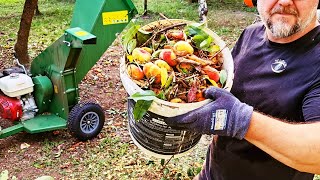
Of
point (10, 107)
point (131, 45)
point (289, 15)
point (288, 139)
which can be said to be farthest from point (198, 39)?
point (10, 107)

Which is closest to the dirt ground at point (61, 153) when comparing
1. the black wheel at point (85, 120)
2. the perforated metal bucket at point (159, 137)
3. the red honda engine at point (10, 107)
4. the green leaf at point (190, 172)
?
the black wheel at point (85, 120)

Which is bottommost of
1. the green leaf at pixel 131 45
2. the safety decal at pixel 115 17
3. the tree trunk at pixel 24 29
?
the tree trunk at pixel 24 29

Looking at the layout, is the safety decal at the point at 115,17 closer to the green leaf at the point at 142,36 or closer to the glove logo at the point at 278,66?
the green leaf at the point at 142,36

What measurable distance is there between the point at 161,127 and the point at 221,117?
0.95ft

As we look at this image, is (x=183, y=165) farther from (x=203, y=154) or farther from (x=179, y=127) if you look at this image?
(x=179, y=127)

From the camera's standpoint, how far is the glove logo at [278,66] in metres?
1.81

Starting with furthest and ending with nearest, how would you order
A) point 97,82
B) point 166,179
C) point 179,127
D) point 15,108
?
1. point 97,82
2. point 15,108
3. point 166,179
4. point 179,127

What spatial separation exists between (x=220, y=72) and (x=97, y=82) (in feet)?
13.5

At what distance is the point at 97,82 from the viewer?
18.5 ft

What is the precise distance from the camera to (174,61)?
1.69 metres

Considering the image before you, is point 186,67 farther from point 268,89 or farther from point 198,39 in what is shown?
point 268,89

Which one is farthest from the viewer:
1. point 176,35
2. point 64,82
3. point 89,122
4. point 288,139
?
point 89,122

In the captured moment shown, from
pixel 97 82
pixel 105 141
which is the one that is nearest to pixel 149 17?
pixel 97 82

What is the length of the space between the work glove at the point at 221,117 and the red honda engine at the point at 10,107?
111 inches
